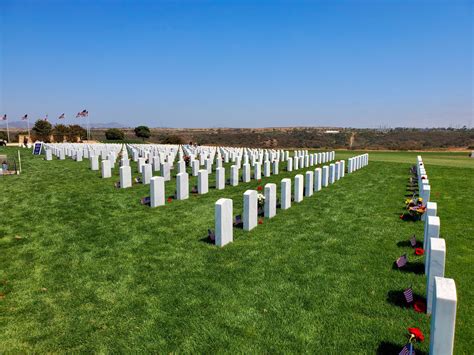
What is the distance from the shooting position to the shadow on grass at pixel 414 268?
5.29 meters

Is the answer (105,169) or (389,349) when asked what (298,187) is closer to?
(389,349)

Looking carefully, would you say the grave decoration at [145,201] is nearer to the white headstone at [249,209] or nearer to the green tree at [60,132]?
the white headstone at [249,209]

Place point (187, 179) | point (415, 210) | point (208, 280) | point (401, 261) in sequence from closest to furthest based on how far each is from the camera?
point (208, 280) → point (401, 261) → point (415, 210) → point (187, 179)

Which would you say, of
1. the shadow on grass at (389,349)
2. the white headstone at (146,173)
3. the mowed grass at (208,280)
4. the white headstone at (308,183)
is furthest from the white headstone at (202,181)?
the shadow on grass at (389,349)

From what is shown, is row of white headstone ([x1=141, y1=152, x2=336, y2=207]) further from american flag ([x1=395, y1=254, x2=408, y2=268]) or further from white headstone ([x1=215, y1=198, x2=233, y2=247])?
american flag ([x1=395, y1=254, x2=408, y2=268])

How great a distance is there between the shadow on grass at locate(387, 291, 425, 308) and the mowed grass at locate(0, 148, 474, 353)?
0.03 m

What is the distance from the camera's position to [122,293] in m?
4.74

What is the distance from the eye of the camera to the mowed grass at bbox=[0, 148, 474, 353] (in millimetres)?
3707

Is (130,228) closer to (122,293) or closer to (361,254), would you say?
(122,293)

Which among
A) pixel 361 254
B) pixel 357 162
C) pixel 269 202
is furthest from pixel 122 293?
pixel 357 162

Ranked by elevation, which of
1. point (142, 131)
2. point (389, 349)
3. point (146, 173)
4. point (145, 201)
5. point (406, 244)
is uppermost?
point (142, 131)

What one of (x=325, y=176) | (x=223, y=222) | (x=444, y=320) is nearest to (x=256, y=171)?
(x=325, y=176)

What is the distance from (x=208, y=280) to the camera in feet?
16.6

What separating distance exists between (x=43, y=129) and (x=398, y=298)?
5551cm
